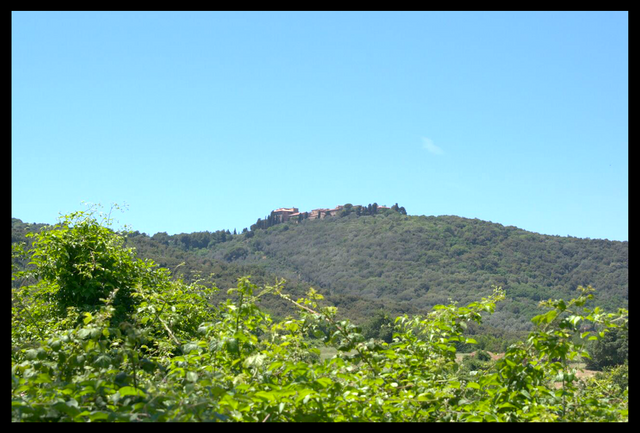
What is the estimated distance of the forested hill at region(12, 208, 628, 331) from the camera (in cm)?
6381

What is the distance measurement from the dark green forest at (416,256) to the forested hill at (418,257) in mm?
129

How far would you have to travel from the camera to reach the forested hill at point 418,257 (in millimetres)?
63812

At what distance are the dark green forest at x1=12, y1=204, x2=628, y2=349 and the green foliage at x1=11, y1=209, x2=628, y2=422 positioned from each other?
50.1 metres

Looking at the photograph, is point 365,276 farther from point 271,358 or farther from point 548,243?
point 271,358

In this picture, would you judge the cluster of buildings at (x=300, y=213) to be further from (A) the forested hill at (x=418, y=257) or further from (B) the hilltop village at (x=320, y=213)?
(A) the forested hill at (x=418, y=257)

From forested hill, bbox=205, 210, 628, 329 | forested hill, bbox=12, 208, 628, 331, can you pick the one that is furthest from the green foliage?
forested hill, bbox=205, 210, 628, 329

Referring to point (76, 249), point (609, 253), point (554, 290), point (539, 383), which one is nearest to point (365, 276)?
point (554, 290)

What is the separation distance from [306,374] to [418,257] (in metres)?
75.0

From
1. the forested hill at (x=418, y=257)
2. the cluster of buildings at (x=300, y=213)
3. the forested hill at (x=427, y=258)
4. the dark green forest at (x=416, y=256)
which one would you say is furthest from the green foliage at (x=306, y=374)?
the cluster of buildings at (x=300, y=213)

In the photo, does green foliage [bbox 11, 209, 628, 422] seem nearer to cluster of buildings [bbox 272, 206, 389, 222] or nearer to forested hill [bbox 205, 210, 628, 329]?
forested hill [bbox 205, 210, 628, 329]

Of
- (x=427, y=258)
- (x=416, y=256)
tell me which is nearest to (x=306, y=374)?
(x=427, y=258)

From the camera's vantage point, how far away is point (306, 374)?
7.39 ft

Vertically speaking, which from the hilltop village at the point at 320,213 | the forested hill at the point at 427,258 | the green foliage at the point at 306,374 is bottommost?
the green foliage at the point at 306,374

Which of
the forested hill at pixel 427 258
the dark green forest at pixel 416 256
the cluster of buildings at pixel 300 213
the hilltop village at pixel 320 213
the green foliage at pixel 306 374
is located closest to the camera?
the green foliage at pixel 306 374
